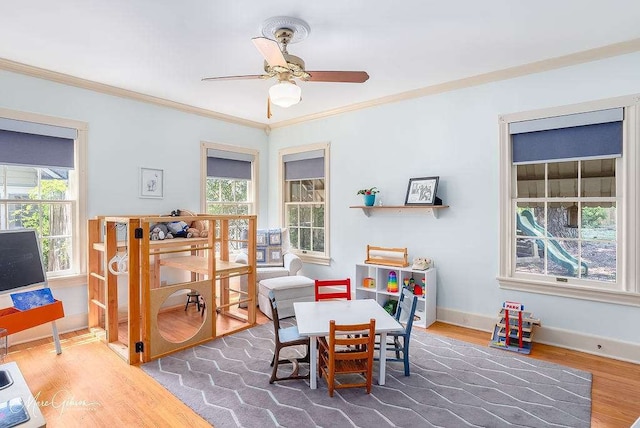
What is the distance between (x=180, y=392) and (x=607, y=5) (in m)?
4.07

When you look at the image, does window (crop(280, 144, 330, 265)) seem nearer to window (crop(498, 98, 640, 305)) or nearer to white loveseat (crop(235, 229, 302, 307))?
white loveseat (crop(235, 229, 302, 307))

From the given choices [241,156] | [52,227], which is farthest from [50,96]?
[241,156]

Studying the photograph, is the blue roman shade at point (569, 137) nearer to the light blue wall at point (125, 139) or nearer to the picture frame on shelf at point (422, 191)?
the picture frame on shelf at point (422, 191)

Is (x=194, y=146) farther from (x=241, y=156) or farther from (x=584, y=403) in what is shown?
(x=584, y=403)

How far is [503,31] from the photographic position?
275 centimetres

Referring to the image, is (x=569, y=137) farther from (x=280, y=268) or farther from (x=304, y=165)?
(x=280, y=268)

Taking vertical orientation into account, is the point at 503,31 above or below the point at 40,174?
above

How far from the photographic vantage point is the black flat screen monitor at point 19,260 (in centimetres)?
295

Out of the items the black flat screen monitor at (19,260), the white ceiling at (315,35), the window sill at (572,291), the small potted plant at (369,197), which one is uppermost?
the white ceiling at (315,35)

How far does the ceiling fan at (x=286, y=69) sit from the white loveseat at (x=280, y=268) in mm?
2522

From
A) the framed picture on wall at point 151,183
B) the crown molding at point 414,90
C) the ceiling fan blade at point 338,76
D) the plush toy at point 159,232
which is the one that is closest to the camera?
the ceiling fan blade at point 338,76

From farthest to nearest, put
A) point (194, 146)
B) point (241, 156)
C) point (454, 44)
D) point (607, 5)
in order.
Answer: point (241, 156) < point (194, 146) < point (454, 44) < point (607, 5)

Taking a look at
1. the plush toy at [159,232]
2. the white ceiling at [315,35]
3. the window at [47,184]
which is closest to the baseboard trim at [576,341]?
the white ceiling at [315,35]

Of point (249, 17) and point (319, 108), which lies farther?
point (319, 108)
